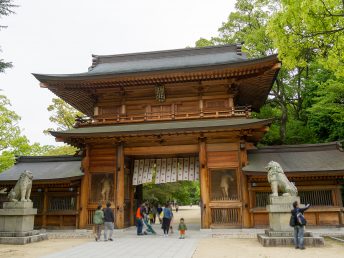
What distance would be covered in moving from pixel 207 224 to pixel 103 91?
404 inches

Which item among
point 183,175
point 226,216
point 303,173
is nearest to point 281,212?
point 303,173

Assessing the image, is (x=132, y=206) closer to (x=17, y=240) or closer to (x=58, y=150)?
(x=17, y=240)

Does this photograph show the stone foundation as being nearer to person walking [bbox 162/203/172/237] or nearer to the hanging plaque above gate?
person walking [bbox 162/203/172/237]

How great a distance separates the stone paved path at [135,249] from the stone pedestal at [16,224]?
10.2 ft

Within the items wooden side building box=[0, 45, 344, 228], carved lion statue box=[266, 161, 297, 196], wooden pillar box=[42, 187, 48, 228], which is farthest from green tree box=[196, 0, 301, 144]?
wooden pillar box=[42, 187, 48, 228]

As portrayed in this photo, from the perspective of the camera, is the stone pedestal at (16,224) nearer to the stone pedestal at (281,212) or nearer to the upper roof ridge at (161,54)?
the stone pedestal at (281,212)

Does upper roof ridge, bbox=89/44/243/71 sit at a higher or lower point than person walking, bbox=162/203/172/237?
higher

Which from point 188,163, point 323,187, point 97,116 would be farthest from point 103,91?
point 323,187

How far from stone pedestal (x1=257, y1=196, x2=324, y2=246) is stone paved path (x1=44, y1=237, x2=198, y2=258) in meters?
3.01

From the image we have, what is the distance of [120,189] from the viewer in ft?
52.7

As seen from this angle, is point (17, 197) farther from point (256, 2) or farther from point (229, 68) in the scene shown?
point (256, 2)

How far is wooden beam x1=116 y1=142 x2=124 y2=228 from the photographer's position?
51.8ft

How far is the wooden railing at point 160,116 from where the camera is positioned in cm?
1689

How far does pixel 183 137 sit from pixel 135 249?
709cm
